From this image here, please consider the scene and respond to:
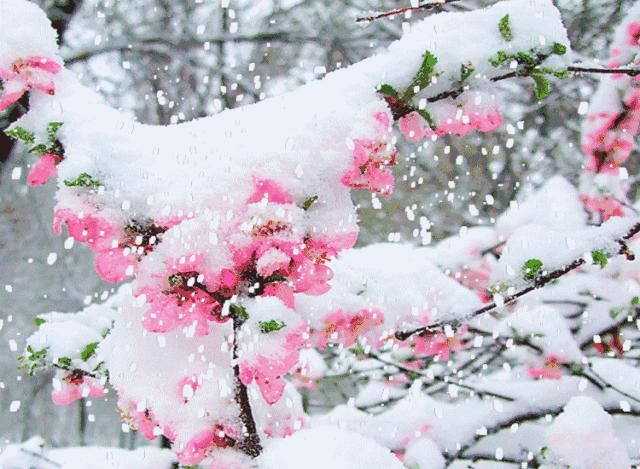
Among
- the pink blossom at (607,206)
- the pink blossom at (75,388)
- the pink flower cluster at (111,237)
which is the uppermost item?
the pink flower cluster at (111,237)

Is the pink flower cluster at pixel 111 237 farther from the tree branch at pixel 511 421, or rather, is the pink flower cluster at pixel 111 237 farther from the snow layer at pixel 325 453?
the tree branch at pixel 511 421

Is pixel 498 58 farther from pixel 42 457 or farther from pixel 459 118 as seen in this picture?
pixel 42 457

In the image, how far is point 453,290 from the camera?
1748 mm

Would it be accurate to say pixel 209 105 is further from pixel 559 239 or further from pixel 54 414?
pixel 54 414

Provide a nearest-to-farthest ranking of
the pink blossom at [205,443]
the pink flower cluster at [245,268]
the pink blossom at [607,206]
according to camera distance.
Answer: the pink flower cluster at [245,268], the pink blossom at [205,443], the pink blossom at [607,206]

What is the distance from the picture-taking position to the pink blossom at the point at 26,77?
3.34 feet

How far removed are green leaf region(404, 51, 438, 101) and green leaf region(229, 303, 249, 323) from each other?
16.7 inches

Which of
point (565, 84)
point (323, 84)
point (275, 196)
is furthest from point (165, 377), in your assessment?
point (565, 84)

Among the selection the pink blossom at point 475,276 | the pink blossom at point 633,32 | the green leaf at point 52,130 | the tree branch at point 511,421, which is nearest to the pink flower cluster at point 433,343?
the tree branch at point 511,421

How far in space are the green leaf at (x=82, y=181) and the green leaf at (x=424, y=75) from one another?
488 millimetres

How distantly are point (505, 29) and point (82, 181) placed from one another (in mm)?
706

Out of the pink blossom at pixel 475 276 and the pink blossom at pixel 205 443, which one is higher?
the pink blossom at pixel 205 443

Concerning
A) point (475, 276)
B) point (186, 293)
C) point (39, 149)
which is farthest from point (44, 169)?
point (475, 276)

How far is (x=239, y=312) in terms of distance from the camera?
2.74 feet
